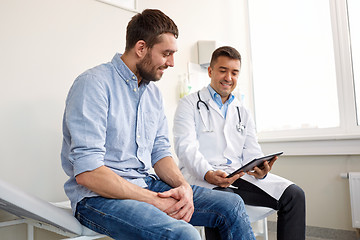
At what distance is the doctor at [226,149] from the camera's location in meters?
1.57

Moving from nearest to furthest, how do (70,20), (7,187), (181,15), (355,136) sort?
(7,187) < (70,20) < (355,136) < (181,15)

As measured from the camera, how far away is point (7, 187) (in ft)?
3.14

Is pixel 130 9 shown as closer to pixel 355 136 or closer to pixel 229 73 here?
pixel 229 73

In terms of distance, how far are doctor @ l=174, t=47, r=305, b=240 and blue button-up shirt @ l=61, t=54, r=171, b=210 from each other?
387 mm

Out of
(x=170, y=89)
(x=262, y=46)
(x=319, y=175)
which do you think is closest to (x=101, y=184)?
(x=170, y=89)

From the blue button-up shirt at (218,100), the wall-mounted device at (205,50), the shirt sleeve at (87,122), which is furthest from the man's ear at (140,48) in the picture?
the wall-mounted device at (205,50)

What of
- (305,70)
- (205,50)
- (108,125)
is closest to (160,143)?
(108,125)

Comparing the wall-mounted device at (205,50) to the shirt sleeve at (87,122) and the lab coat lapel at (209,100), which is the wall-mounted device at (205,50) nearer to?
the lab coat lapel at (209,100)

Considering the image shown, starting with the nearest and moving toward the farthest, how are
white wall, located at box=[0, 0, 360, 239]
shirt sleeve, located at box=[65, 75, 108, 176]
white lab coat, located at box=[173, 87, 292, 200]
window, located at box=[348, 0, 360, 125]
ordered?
shirt sleeve, located at box=[65, 75, 108, 176] < white wall, located at box=[0, 0, 360, 239] < white lab coat, located at box=[173, 87, 292, 200] < window, located at box=[348, 0, 360, 125]

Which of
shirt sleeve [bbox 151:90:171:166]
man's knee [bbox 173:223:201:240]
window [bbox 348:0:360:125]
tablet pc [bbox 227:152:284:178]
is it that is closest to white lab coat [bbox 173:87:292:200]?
tablet pc [bbox 227:152:284:178]

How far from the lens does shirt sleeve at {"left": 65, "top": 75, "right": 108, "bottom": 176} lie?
1031 mm

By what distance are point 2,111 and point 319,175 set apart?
7.19 ft

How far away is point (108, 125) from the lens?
3.81 ft

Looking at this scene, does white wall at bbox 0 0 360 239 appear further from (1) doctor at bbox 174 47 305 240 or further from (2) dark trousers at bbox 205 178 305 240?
(2) dark trousers at bbox 205 178 305 240
